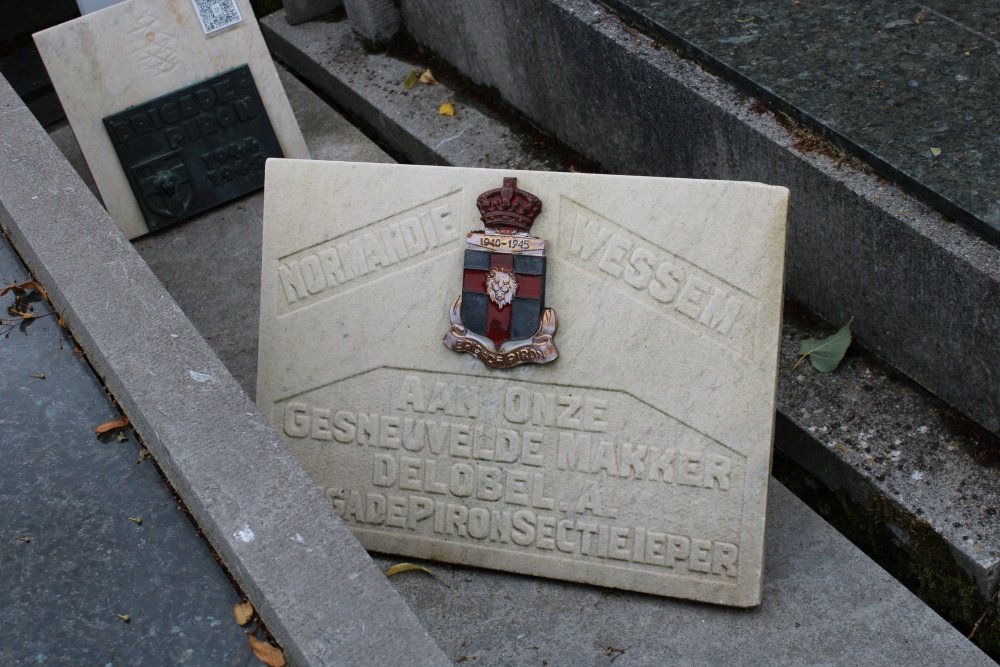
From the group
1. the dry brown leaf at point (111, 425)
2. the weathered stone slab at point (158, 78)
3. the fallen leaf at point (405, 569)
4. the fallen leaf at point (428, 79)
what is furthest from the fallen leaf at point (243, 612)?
the fallen leaf at point (428, 79)

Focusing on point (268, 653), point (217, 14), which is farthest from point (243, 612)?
point (217, 14)

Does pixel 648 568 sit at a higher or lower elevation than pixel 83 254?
lower

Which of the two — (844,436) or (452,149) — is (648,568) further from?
(452,149)

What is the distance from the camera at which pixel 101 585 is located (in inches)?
85.9

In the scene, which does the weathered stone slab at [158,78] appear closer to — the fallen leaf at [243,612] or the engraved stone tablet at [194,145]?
the engraved stone tablet at [194,145]

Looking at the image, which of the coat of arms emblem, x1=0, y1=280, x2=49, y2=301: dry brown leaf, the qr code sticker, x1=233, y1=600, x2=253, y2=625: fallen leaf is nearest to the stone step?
the coat of arms emblem

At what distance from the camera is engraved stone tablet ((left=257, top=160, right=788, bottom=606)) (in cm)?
260

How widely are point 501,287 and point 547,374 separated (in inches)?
9.3

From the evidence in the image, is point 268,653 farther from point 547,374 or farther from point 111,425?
point 547,374

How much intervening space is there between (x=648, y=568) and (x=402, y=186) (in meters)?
1.10

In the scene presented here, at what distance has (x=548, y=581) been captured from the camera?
2.73 metres

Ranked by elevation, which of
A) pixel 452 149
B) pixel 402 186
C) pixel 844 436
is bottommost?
pixel 844 436

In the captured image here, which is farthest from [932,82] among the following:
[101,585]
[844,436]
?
[101,585]

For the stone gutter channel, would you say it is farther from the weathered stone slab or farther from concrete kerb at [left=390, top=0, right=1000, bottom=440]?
the weathered stone slab
